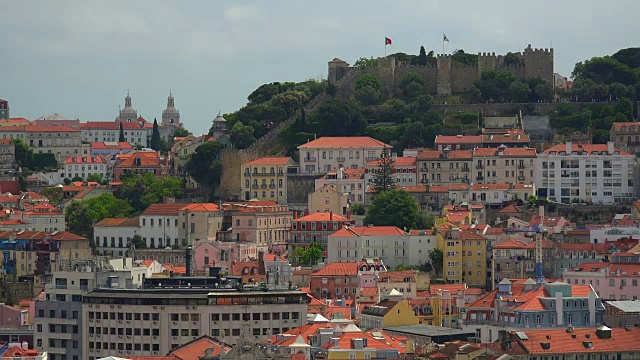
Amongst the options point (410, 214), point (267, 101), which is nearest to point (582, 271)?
point (410, 214)

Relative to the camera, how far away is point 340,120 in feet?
444

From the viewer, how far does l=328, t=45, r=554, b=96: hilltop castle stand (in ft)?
456

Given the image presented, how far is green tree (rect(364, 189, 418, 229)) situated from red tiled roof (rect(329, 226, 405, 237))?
291 centimetres

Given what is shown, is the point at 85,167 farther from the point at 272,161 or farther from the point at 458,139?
the point at 458,139

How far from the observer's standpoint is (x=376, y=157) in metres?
130

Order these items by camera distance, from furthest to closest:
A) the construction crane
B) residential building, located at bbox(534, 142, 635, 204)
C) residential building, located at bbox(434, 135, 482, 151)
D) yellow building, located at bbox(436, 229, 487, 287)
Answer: residential building, located at bbox(434, 135, 482, 151) < residential building, located at bbox(534, 142, 635, 204) < yellow building, located at bbox(436, 229, 487, 287) < the construction crane

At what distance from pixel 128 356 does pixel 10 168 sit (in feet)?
249

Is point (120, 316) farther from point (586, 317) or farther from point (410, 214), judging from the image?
point (410, 214)

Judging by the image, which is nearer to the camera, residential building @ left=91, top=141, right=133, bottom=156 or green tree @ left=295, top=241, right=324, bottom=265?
green tree @ left=295, top=241, right=324, bottom=265

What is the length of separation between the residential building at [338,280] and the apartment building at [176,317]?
690 inches

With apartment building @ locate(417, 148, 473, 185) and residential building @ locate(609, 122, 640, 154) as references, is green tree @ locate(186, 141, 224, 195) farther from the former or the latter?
residential building @ locate(609, 122, 640, 154)

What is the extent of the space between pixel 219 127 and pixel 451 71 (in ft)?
54.1

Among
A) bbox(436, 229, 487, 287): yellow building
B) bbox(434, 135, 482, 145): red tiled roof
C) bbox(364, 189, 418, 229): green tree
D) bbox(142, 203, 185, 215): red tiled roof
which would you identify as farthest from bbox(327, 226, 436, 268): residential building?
bbox(434, 135, 482, 145): red tiled roof

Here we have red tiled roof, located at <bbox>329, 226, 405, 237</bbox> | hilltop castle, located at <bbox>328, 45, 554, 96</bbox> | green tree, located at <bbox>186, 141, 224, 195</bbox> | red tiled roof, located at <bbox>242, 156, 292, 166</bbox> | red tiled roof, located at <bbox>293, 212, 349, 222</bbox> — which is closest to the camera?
red tiled roof, located at <bbox>329, 226, 405, 237</bbox>
